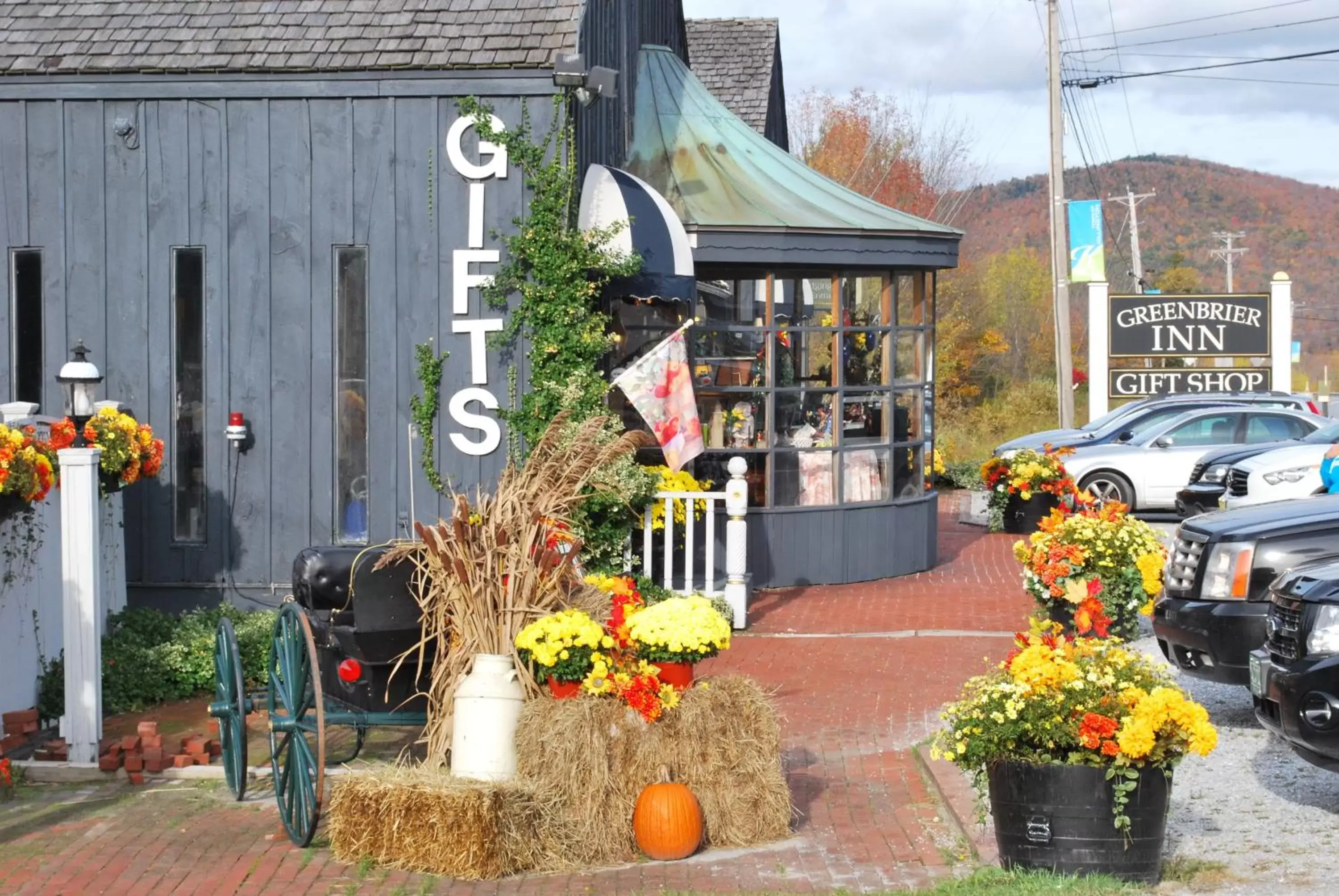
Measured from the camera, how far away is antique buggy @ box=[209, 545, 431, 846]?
23.0 feet

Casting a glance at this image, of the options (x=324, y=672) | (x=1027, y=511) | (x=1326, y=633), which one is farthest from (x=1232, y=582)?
(x=1027, y=511)

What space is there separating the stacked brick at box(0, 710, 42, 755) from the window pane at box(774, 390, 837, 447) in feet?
23.6

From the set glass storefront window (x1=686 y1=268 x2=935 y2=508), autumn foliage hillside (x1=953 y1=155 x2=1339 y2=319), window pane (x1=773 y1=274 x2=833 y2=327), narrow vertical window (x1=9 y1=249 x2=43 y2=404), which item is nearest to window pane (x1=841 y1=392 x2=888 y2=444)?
glass storefront window (x1=686 y1=268 x2=935 y2=508)

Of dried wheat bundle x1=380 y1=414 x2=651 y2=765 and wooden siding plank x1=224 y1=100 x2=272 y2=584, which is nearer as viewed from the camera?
dried wheat bundle x1=380 y1=414 x2=651 y2=765

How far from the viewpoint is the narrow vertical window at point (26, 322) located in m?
12.6

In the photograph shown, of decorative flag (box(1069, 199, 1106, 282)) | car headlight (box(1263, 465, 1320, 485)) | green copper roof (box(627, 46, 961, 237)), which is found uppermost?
decorative flag (box(1069, 199, 1106, 282))

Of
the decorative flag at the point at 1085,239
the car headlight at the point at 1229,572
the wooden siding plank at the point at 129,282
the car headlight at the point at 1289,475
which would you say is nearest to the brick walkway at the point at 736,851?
the car headlight at the point at 1229,572

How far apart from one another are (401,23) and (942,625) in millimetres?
6264

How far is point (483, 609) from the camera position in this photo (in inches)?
279

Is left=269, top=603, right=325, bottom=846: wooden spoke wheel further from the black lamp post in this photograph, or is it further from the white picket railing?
the white picket railing

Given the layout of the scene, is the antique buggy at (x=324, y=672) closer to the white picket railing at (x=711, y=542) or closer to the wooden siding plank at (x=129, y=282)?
the white picket railing at (x=711, y=542)

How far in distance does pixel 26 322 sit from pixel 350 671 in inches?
264

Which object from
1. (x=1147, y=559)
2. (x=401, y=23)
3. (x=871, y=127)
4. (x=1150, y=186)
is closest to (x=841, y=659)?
(x=1147, y=559)

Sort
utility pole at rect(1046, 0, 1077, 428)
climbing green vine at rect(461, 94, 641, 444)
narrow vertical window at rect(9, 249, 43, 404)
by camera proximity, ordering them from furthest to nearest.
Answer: utility pole at rect(1046, 0, 1077, 428) → narrow vertical window at rect(9, 249, 43, 404) → climbing green vine at rect(461, 94, 641, 444)
